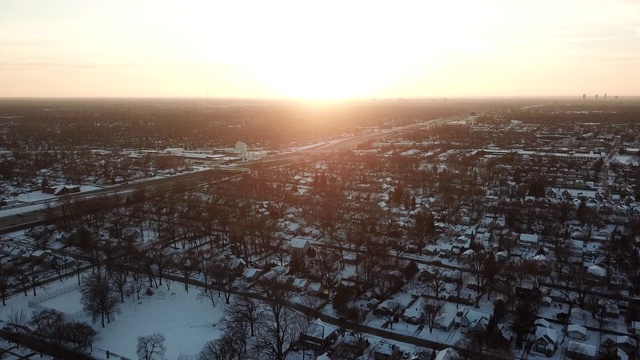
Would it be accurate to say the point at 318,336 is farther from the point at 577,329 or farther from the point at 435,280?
the point at 577,329

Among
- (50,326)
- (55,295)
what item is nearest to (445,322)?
(50,326)

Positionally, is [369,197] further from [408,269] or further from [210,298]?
[210,298]

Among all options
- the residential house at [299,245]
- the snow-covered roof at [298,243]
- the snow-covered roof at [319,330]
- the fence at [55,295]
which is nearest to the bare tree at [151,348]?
the fence at [55,295]

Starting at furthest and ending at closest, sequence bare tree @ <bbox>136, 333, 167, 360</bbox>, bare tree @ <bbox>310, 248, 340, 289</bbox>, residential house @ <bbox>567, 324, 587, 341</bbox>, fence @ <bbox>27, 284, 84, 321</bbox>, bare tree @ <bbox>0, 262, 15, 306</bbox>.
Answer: bare tree @ <bbox>310, 248, 340, 289</bbox> → bare tree @ <bbox>0, 262, 15, 306</bbox> → fence @ <bbox>27, 284, 84, 321</bbox> → residential house @ <bbox>567, 324, 587, 341</bbox> → bare tree @ <bbox>136, 333, 167, 360</bbox>

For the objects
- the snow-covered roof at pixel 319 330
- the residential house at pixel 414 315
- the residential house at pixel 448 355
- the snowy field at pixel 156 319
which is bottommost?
the snowy field at pixel 156 319

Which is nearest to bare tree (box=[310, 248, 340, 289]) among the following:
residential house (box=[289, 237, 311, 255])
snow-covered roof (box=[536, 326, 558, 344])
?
residential house (box=[289, 237, 311, 255])

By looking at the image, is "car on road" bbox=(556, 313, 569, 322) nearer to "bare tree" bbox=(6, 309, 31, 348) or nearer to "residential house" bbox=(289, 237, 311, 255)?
"residential house" bbox=(289, 237, 311, 255)

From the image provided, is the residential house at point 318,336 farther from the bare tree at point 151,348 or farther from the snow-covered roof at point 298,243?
the snow-covered roof at point 298,243

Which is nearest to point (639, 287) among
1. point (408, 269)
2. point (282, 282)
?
point (408, 269)

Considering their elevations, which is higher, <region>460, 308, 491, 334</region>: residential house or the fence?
<region>460, 308, 491, 334</region>: residential house
